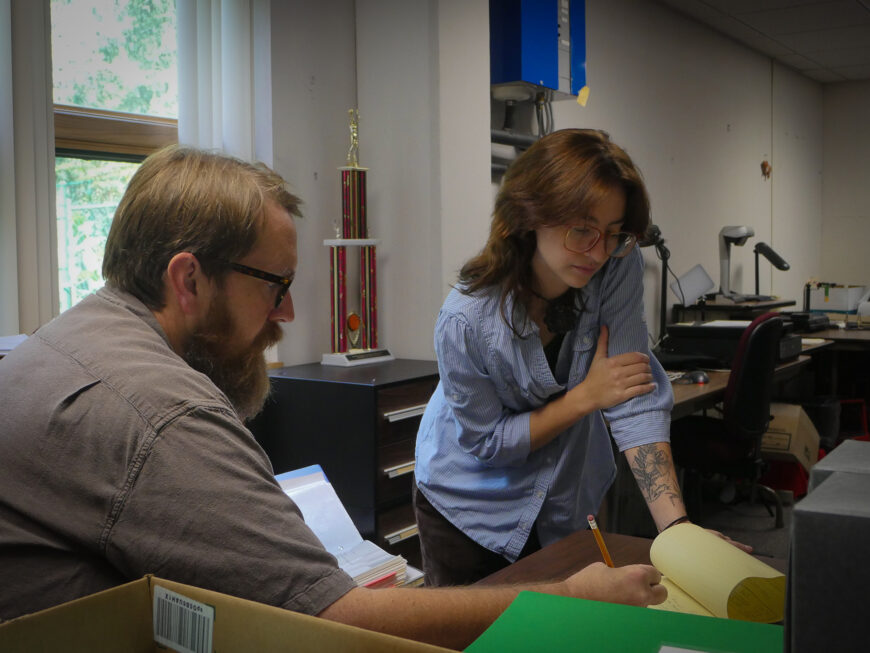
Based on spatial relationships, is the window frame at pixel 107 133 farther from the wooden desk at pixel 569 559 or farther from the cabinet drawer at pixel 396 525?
the wooden desk at pixel 569 559

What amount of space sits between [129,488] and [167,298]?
0.33m

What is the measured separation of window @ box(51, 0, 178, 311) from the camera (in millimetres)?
2367

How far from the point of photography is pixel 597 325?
155cm

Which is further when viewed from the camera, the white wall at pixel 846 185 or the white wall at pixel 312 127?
the white wall at pixel 846 185

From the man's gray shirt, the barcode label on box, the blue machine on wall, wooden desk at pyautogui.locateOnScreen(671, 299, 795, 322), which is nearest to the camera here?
the barcode label on box

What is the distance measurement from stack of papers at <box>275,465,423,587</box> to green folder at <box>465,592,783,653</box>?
1093mm

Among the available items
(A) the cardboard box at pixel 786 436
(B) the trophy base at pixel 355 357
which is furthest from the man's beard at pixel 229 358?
(A) the cardboard box at pixel 786 436

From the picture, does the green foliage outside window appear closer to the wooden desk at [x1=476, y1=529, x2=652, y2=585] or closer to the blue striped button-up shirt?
the blue striped button-up shirt

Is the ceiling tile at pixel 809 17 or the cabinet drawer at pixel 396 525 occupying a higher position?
the ceiling tile at pixel 809 17

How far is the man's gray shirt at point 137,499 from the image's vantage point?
75 cm

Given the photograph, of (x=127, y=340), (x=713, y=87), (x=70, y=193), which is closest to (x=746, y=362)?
(x=70, y=193)

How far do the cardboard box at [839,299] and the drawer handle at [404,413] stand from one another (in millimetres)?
4340

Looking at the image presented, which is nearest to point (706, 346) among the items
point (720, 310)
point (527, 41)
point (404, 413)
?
point (720, 310)

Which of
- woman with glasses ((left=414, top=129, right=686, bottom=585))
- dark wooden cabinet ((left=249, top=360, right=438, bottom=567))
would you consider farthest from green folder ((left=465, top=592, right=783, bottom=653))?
dark wooden cabinet ((left=249, top=360, right=438, bottom=567))
